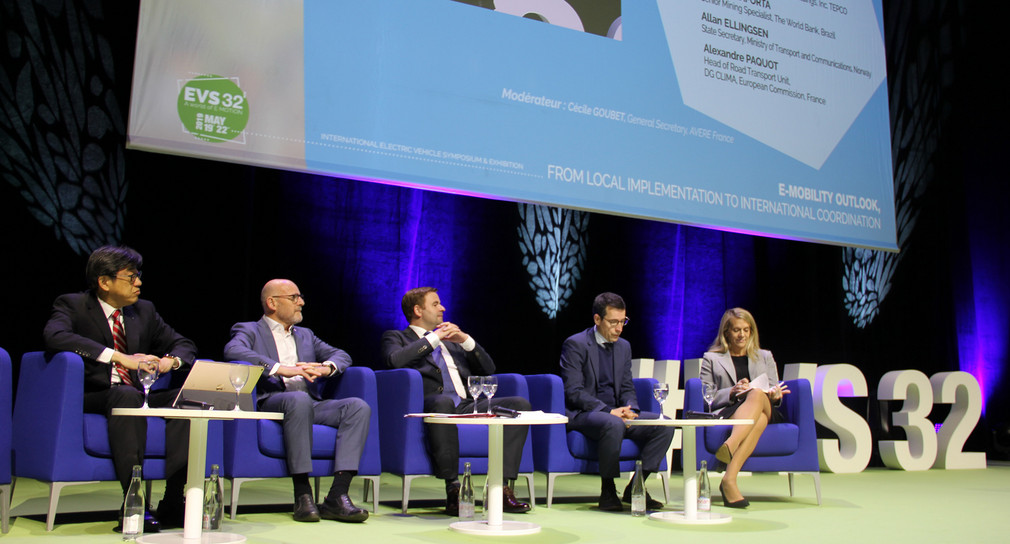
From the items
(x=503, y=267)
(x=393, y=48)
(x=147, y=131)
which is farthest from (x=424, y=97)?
(x=503, y=267)

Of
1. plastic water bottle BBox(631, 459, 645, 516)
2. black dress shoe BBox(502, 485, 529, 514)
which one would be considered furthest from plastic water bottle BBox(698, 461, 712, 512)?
black dress shoe BBox(502, 485, 529, 514)

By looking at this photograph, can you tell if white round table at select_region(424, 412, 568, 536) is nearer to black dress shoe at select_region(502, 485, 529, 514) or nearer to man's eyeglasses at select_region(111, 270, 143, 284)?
black dress shoe at select_region(502, 485, 529, 514)

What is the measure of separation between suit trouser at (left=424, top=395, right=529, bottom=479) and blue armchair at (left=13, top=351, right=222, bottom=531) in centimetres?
103

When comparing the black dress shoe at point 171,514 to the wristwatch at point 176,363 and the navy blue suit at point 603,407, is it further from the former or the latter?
the navy blue suit at point 603,407

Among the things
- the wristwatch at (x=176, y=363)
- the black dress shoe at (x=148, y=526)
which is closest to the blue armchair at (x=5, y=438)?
the black dress shoe at (x=148, y=526)

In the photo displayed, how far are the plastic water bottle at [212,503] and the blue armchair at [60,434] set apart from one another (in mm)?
317

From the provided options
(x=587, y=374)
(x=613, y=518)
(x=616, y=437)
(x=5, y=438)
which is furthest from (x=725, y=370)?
(x=5, y=438)

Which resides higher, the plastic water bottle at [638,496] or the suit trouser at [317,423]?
the suit trouser at [317,423]

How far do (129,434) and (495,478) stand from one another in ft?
4.04

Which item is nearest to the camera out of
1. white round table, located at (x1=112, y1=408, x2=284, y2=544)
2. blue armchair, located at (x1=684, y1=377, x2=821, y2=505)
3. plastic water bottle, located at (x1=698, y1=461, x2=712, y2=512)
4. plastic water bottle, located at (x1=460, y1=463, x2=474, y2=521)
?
white round table, located at (x1=112, y1=408, x2=284, y2=544)

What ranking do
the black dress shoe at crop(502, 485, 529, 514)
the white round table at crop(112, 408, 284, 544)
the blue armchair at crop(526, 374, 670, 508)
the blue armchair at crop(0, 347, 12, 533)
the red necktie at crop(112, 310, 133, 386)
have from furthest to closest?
the blue armchair at crop(526, 374, 670, 508), the black dress shoe at crop(502, 485, 529, 514), the red necktie at crop(112, 310, 133, 386), the blue armchair at crop(0, 347, 12, 533), the white round table at crop(112, 408, 284, 544)

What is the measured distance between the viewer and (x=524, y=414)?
10.1ft

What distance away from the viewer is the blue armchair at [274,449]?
3176 mm

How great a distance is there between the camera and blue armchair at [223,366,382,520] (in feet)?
10.4
